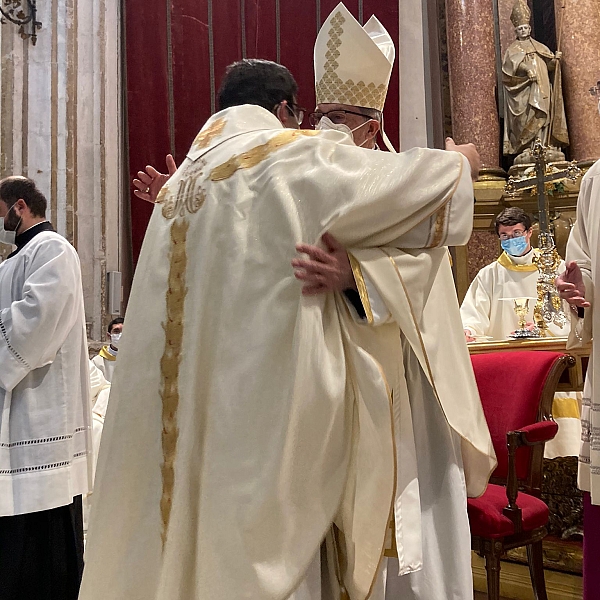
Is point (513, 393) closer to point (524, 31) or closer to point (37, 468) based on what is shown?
point (37, 468)

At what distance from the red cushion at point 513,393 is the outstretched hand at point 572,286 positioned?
0.61 m

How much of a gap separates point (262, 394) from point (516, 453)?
1581 mm

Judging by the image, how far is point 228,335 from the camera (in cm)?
189

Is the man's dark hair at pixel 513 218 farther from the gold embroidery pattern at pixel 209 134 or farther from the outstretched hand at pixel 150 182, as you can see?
the gold embroidery pattern at pixel 209 134

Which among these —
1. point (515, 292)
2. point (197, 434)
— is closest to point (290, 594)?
point (197, 434)

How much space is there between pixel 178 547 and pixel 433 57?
703cm

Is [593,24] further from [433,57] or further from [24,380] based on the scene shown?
[24,380]

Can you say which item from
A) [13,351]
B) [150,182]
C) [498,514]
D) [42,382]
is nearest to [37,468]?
[42,382]

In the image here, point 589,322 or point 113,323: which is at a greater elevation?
point 113,323

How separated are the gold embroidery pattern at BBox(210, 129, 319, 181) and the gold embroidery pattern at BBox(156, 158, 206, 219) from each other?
2.3 inches

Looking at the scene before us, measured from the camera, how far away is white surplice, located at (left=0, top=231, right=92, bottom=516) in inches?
127

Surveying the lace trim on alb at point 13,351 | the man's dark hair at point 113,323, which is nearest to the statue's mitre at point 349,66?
the lace trim on alb at point 13,351

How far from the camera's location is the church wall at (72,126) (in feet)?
22.1

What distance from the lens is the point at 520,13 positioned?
7410 mm
